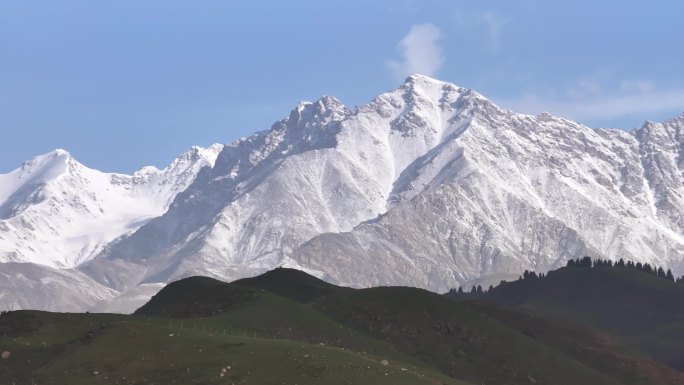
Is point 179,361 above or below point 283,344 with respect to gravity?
below

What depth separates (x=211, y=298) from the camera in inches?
6570

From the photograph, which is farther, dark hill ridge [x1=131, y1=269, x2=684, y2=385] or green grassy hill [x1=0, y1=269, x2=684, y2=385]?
dark hill ridge [x1=131, y1=269, x2=684, y2=385]

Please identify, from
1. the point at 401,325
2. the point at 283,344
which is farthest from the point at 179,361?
the point at 401,325

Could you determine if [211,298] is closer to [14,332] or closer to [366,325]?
[366,325]

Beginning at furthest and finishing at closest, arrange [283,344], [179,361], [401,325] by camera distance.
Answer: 1. [401,325]
2. [283,344]
3. [179,361]

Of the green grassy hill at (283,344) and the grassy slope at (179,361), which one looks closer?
the grassy slope at (179,361)

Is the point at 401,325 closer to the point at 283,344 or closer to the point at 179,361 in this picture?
the point at 283,344

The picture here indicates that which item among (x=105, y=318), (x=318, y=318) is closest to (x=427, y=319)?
(x=318, y=318)

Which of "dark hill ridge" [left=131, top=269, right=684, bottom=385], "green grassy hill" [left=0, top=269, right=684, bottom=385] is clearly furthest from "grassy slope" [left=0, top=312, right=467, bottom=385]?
"dark hill ridge" [left=131, top=269, right=684, bottom=385]

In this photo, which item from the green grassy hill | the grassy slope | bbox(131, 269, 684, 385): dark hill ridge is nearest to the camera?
the grassy slope

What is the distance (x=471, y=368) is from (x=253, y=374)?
213ft

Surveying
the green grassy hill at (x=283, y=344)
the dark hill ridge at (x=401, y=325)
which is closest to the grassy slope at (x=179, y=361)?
the green grassy hill at (x=283, y=344)

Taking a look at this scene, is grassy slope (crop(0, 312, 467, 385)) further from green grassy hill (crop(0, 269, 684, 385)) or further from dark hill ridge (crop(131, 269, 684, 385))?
dark hill ridge (crop(131, 269, 684, 385))

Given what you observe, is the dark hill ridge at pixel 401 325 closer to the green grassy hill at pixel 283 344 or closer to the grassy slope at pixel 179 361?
the green grassy hill at pixel 283 344
